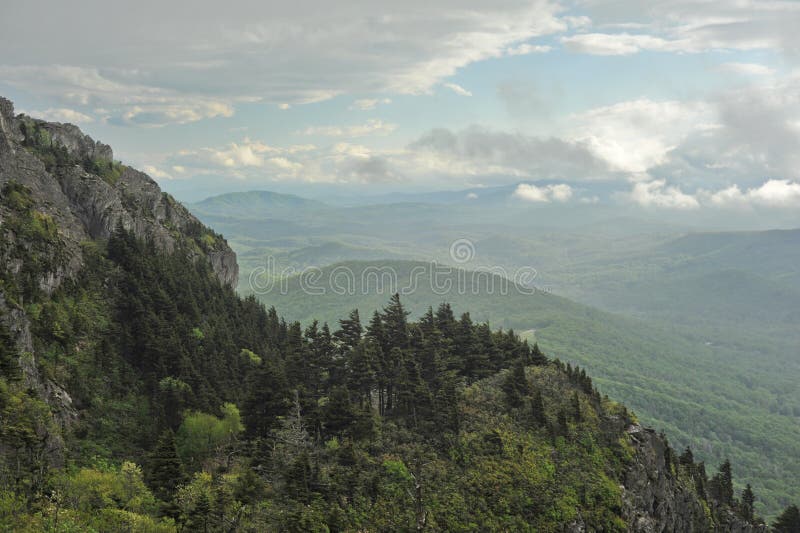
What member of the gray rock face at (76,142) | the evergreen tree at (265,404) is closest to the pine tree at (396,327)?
the evergreen tree at (265,404)

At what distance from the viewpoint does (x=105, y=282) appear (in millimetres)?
63844

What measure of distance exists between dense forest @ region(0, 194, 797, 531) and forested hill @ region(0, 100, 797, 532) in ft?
0.64

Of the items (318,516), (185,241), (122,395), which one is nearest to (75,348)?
(122,395)

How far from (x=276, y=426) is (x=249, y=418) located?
2.84 m

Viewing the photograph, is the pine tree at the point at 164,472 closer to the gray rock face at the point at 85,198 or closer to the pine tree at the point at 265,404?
the pine tree at the point at 265,404

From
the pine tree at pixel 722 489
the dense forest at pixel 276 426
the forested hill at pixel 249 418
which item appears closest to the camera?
the dense forest at pixel 276 426

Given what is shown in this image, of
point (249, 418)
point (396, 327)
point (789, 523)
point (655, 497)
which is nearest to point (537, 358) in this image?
point (396, 327)

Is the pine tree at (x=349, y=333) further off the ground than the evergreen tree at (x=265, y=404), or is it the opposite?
the pine tree at (x=349, y=333)

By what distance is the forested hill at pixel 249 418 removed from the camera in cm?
3522

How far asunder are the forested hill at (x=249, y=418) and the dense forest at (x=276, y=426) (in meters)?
0.20

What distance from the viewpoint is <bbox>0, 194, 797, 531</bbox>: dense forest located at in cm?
3444

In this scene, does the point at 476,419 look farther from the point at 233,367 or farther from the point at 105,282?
the point at 105,282

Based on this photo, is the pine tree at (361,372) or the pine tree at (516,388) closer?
the pine tree at (516,388)

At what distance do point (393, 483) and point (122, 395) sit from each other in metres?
29.9
